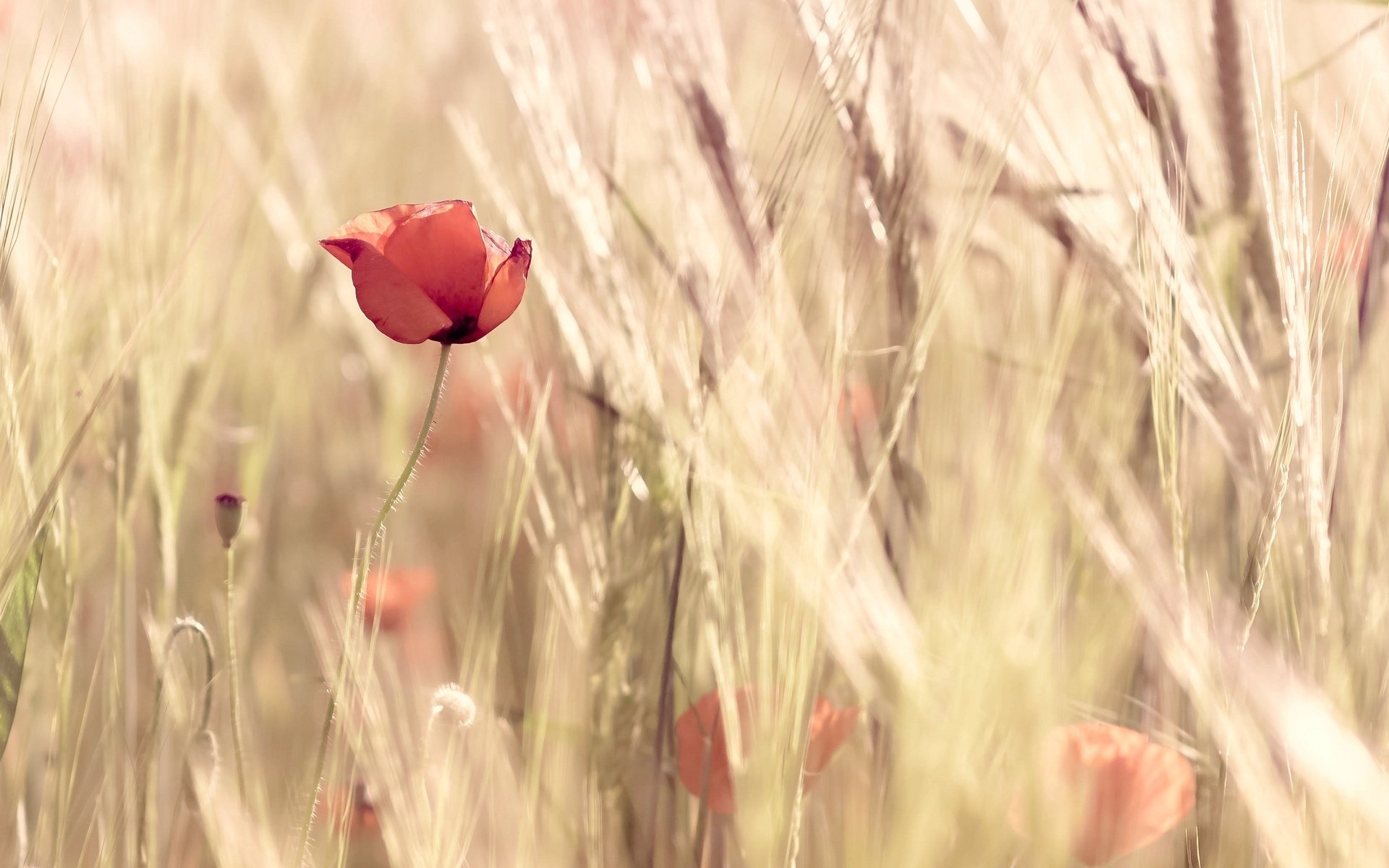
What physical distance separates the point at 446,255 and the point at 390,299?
0.02m

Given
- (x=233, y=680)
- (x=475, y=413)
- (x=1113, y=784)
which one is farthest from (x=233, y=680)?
(x=475, y=413)

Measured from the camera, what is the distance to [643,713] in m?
0.50

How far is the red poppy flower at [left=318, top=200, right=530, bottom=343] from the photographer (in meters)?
0.37

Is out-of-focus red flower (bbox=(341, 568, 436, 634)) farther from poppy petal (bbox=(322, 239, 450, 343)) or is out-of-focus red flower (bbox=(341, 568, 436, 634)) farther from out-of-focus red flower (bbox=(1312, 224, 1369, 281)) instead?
out-of-focus red flower (bbox=(1312, 224, 1369, 281))

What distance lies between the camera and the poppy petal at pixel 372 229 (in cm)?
38

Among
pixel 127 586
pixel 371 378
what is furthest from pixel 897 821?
pixel 371 378

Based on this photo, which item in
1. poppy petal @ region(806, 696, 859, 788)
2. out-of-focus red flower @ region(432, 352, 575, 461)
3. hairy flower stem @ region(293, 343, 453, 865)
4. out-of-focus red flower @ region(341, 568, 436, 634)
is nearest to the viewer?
hairy flower stem @ region(293, 343, 453, 865)

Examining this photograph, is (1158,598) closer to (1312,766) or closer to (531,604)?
(1312,766)

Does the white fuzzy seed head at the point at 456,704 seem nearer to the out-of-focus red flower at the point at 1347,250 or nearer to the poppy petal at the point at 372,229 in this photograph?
the poppy petal at the point at 372,229

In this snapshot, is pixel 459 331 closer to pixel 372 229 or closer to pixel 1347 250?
pixel 372 229

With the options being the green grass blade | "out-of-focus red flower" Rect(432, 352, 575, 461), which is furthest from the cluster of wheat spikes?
"out-of-focus red flower" Rect(432, 352, 575, 461)

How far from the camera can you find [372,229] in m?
0.38

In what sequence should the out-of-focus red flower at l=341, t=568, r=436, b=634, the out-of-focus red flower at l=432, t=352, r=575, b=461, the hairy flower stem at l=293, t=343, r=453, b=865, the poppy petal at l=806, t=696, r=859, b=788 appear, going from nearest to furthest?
the hairy flower stem at l=293, t=343, r=453, b=865, the poppy petal at l=806, t=696, r=859, b=788, the out-of-focus red flower at l=341, t=568, r=436, b=634, the out-of-focus red flower at l=432, t=352, r=575, b=461

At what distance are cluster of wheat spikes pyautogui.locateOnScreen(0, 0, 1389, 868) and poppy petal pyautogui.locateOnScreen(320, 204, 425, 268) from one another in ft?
0.31
